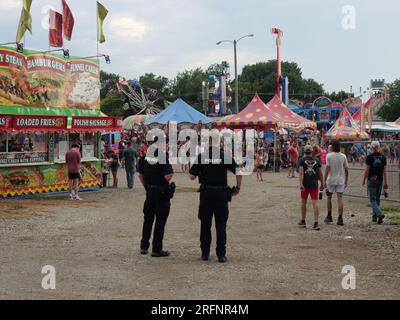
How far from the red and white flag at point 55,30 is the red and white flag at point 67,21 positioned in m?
0.40

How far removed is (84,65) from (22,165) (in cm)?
501

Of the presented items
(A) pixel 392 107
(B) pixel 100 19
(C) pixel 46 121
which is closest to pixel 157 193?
(C) pixel 46 121

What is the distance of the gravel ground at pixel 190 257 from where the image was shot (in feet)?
21.4

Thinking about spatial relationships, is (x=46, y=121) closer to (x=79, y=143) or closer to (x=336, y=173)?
(x=79, y=143)

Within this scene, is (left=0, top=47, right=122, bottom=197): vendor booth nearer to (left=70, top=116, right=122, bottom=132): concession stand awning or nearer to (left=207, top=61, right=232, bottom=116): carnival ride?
(left=70, top=116, right=122, bottom=132): concession stand awning

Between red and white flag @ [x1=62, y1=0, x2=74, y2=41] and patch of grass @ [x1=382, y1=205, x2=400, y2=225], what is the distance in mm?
A: 12769

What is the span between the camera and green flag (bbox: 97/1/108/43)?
71.7 ft

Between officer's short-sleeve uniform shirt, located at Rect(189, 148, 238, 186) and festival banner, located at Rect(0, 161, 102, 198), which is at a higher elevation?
officer's short-sleeve uniform shirt, located at Rect(189, 148, 238, 186)

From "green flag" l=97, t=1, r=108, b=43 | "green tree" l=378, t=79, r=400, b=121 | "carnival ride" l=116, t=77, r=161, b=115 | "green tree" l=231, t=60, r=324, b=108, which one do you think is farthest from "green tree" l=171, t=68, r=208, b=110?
"green flag" l=97, t=1, r=108, b=43

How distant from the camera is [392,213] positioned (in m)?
13.1

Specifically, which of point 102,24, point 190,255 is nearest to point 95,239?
point 190,255

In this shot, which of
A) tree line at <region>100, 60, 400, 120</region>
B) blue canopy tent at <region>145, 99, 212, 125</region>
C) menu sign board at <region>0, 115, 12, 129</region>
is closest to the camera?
menu sign board at <region>0, 115, 12, 129</region>
